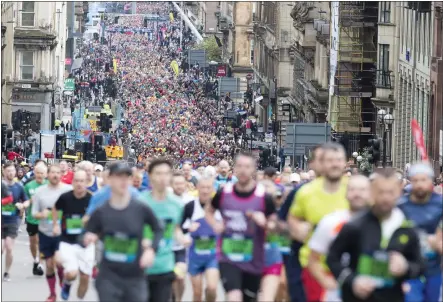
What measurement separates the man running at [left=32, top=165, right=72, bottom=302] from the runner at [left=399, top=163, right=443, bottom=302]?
6202mm

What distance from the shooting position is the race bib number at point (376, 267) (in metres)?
12.4

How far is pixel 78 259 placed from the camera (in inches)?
772

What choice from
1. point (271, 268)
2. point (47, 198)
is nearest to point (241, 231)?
point (271, 268)

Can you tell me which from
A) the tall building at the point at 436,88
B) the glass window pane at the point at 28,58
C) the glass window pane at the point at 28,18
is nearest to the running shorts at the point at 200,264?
the tall building at the point at 436,88

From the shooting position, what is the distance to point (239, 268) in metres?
16.6

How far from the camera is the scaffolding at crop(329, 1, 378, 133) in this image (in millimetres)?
65438

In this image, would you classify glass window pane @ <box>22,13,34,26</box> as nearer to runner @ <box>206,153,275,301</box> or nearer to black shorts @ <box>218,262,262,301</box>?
runner @ <box>206,153,275,301</box>

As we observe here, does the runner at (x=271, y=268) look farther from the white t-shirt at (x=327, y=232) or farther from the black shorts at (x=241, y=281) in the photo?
the white t-shirt at (x=327, y=232)

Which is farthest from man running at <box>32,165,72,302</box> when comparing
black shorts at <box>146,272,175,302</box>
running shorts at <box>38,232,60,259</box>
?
black shorts at <box>146,272,175,302</box>

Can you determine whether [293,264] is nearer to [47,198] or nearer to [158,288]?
[158,288]

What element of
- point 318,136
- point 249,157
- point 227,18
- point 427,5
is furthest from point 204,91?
point 249,157

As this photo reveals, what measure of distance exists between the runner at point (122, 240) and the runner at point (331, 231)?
156 centimetres

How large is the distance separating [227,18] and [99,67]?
1329cm

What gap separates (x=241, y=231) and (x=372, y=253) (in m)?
4.08
